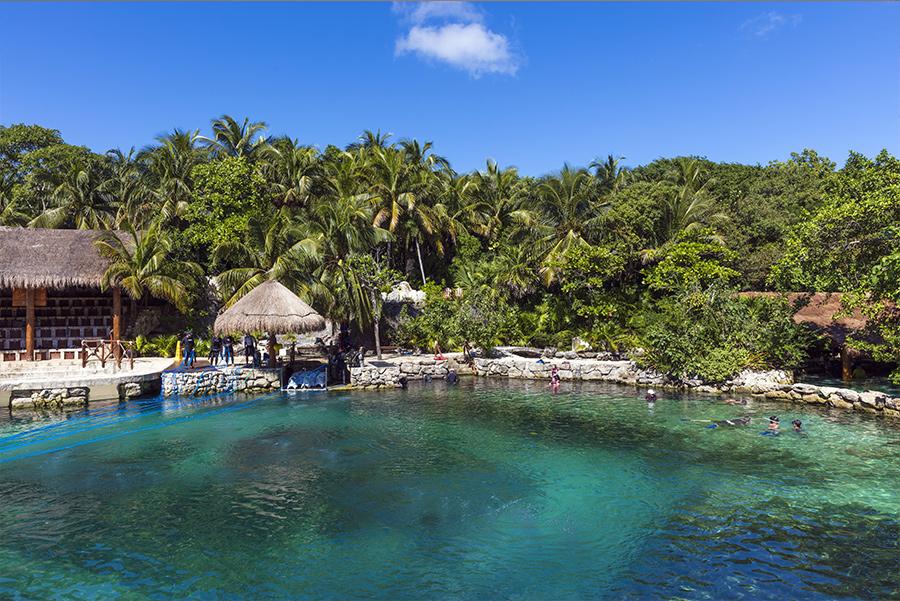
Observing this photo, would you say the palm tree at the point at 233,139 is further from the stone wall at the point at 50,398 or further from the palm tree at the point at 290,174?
the stone wall at the point at 50,398

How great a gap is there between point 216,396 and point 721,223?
83.1 ft

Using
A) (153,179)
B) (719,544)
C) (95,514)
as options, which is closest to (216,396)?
(95,514)

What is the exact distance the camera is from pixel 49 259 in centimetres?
2436

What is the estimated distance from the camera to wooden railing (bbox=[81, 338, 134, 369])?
2112cm

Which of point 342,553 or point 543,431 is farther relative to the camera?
point 543,431

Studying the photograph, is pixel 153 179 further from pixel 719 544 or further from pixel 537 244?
pixel 719 544

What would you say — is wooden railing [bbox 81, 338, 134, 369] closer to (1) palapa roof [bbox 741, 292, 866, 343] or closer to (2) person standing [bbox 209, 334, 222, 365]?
(2) person standing [bbox 209, 334, 222, 365]

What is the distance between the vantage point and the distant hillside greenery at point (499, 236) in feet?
65.6

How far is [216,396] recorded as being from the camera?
2048 centimetres

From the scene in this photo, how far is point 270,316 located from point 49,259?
11606 millimetres

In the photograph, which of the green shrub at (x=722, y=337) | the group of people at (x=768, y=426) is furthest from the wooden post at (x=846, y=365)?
the group of people at (x=768, y=426)

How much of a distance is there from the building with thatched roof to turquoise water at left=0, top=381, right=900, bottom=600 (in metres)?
9.17

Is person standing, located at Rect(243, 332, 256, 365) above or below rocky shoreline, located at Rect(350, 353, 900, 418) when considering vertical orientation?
above

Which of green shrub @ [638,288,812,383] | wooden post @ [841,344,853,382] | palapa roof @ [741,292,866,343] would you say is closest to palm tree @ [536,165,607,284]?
green shrub @ [638,288,812,383]
